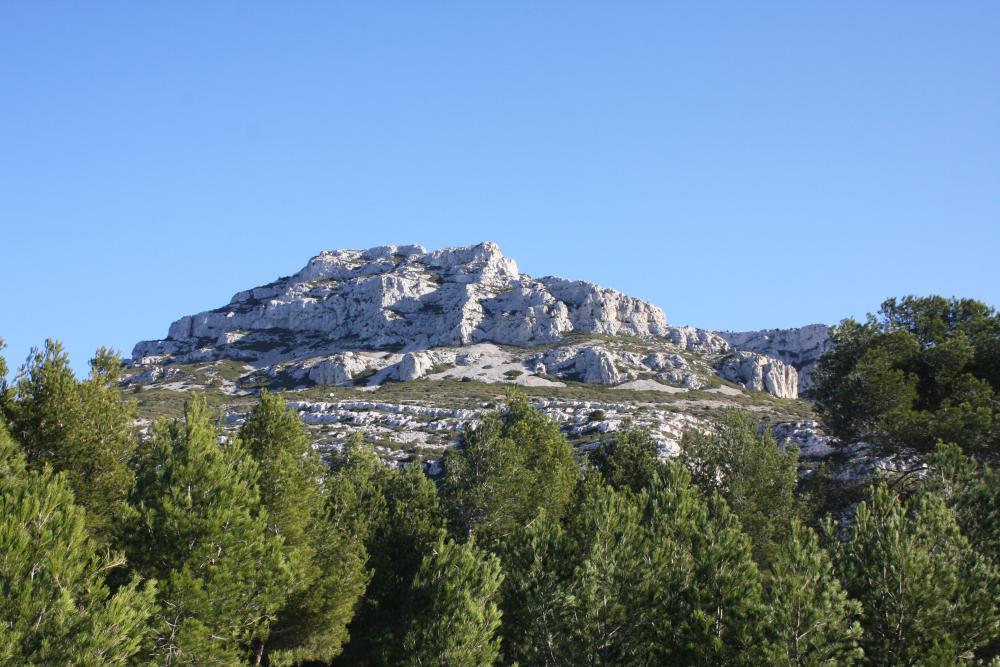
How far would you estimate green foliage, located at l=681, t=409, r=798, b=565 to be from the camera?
41500 millimetres

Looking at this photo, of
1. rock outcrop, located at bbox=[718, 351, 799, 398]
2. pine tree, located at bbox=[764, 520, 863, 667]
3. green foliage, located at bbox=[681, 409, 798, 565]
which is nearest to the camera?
pine tree, located at bbox=[764, 520, 863, 667]

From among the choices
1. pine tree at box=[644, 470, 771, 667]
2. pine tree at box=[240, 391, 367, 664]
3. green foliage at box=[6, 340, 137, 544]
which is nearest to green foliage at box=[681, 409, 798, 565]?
pine tree at box=[644, 470, 771, 667]

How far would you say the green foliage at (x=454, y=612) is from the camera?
76.7 ft

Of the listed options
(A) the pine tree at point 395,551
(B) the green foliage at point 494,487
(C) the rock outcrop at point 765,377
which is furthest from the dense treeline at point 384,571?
(C) the rock outcrop at point 765,377

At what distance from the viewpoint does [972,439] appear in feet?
124

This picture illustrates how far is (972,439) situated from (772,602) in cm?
2503

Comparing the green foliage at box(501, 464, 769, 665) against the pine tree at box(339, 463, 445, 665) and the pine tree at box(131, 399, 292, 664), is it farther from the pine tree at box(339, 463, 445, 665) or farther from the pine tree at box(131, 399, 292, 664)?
the pine tree at box(131, 399, 292, 664)

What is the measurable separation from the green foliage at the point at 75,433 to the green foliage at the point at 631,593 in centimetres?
1796

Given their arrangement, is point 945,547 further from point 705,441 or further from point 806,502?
point 705,441

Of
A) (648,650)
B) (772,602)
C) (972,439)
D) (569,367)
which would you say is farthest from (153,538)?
(569,367)

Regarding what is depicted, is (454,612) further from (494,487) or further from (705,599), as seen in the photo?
(494,487)

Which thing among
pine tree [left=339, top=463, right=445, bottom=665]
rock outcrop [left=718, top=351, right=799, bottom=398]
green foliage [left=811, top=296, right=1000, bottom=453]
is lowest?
pine tree [left=339, top=463, right=445, bottom=665]

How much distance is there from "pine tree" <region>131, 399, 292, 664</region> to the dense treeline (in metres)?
0.07

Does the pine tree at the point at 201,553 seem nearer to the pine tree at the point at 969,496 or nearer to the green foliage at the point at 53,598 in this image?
the green foliage at the point at 53,598
